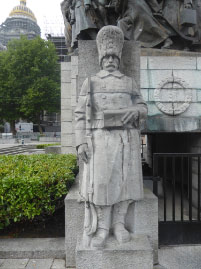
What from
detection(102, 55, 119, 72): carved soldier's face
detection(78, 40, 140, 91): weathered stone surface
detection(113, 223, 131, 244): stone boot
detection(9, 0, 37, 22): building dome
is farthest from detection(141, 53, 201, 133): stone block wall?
detection(9, 0, 37, 22): building dome

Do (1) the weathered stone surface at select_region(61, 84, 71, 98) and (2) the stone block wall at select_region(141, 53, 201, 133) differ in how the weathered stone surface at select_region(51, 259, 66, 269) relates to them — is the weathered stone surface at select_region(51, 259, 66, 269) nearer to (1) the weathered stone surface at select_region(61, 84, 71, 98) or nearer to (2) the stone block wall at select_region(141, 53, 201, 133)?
(2) the stone block wall at select_region(141, 53, 201, 133)

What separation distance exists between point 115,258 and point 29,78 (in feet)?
92.8

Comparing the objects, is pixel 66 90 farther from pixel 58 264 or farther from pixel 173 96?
pixel 58 264

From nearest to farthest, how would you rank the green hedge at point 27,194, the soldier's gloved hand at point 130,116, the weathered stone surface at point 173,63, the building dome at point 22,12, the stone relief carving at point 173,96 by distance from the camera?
the soldier's gloved hand at point 130,116
the green hedge at point 27,194
the stone relief carving at point 173,96
the weathered stone surface at point 173,63
the building dome at point 22,12

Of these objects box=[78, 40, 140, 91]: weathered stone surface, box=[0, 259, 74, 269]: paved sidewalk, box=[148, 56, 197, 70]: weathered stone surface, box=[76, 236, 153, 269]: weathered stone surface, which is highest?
box=[148, 56, 197, 70]: weathered stone surface

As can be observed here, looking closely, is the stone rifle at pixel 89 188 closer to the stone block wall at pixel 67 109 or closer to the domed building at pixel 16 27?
the stone block wall at pixel 67 109

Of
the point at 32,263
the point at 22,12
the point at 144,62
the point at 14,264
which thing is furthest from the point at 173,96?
the point at 22,12

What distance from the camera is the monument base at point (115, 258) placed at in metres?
2.73

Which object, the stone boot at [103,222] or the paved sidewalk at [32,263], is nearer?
the stone boot at [103,222]

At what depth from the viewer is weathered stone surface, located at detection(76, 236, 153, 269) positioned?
273 centimetres

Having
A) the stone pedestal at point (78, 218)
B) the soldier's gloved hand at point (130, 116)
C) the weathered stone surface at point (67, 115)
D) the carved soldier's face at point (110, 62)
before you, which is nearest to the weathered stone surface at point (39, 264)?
the stone pedestal at point (78, 218)

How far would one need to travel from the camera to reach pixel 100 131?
2.89m

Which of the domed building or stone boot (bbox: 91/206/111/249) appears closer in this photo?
stone boot (bbox: 91/206/111/249)

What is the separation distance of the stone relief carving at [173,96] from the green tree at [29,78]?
79.2ft
